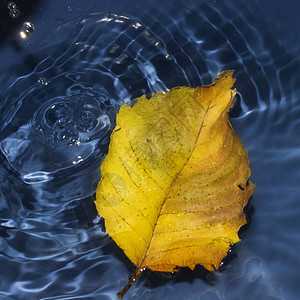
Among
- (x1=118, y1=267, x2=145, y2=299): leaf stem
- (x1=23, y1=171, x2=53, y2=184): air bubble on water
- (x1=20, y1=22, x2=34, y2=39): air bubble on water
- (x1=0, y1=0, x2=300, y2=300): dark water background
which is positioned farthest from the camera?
(x1=20, y1=22, x2=34, y2=39): air bubble on water

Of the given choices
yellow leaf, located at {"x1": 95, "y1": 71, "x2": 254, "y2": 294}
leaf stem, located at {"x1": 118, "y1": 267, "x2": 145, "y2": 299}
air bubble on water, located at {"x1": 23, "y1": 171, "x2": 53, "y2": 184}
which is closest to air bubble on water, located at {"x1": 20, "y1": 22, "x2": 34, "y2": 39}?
air bubble on water, located at {"x1": 23, "y1": 171, "x2": 53, "y2": 184}

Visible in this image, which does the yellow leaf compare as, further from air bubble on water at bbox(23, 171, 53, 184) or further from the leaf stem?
air bubble on water at bbox(23, 171, 53, 184)

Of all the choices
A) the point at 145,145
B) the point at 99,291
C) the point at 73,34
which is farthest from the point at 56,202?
the point at 73,34

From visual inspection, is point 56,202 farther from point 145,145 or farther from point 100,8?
point 100,8

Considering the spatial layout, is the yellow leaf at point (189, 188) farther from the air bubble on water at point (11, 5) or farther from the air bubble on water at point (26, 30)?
the air bubble on water at point (11, 5)

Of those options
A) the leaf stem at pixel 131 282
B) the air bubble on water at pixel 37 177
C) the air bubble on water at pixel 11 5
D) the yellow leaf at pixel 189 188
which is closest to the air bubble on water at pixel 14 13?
the air bubble on water at pixel 11 5

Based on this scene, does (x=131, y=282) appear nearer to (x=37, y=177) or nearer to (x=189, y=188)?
(x=189, y=188)

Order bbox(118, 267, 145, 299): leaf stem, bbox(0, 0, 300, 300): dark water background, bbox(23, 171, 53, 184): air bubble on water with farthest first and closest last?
1. bbox(23, 171, 53, 184): air bubble on water
2. bbox(0, 0, 300, 300): dark water background
3. bbox(118, 267, 145, 299): leaf stem
